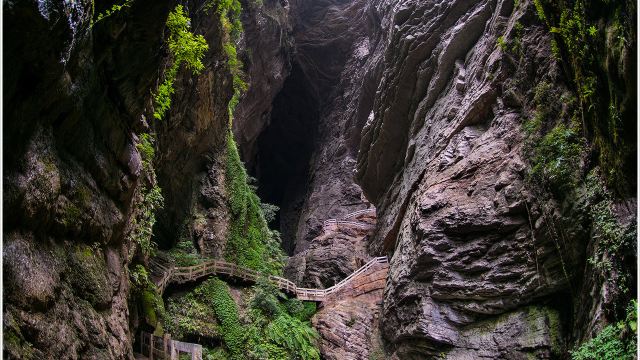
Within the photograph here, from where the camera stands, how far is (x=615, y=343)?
24.6 ft

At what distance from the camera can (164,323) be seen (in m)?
13.0

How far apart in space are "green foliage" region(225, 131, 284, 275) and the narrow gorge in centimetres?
11

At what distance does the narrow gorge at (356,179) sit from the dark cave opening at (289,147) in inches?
414

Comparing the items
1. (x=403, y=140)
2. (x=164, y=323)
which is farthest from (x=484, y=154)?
(x=164, y=323)

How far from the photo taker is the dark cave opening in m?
39.5

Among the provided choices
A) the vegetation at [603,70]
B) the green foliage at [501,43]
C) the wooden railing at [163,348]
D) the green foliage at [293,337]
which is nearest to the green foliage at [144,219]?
the wooden railing at [163,348]

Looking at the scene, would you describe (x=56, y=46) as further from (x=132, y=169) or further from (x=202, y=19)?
(x=202, y=19)

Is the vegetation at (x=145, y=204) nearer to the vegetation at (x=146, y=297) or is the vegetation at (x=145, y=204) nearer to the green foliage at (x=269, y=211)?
the vegetation at (x=146, y=297)

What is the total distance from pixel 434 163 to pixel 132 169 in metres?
10.5

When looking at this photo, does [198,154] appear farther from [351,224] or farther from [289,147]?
[289,147]

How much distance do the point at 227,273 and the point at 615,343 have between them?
12865mm

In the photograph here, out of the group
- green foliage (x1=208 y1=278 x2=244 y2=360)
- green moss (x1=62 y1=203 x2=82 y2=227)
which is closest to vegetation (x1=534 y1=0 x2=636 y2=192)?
green moss (x1=62 y1=203 x2=82 y2=227)

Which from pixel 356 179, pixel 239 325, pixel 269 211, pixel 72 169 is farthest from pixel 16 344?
pixel 269 211

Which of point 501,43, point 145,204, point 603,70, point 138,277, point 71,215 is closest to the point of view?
point 71,215
